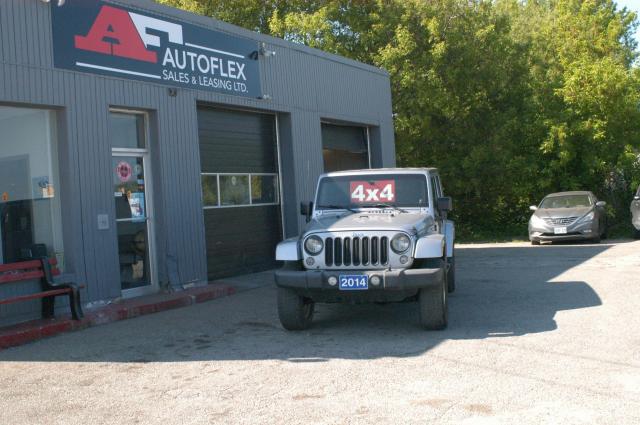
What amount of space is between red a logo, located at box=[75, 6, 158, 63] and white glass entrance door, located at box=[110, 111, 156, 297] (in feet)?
3.18

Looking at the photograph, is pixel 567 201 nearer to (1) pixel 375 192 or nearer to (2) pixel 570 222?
(2) pixel 570 222

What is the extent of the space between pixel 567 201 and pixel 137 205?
12715 mm

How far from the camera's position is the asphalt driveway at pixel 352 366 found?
15.9 ft

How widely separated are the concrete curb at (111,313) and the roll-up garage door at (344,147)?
555cm

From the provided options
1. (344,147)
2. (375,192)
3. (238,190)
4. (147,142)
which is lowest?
(375,192)

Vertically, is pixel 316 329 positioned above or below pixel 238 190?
below

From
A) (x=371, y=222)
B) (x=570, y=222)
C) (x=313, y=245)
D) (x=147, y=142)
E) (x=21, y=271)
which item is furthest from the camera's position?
(x=570, y=222)

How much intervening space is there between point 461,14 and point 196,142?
45.2 ft

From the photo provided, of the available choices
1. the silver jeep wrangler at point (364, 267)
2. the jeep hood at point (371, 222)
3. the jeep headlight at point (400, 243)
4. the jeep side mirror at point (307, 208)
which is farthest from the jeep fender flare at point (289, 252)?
the jeep side mirror at point (307, 208)

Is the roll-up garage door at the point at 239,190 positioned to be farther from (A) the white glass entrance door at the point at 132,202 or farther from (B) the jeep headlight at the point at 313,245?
(B) the jeep headlight at the point at 313,245

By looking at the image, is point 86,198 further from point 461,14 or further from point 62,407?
point 461,14

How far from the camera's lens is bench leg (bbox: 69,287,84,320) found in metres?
8.59

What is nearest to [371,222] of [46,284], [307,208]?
[307,208]

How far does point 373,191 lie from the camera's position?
8.81m
